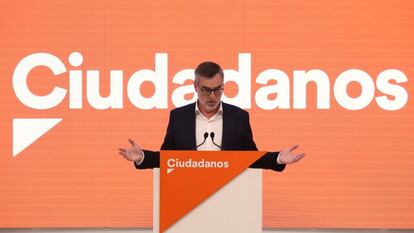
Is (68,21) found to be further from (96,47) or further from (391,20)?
(391,20)

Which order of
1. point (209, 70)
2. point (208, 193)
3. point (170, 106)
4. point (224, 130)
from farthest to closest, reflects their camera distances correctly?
point (170, 106) → point (224, 130) → point (209, 70) → point (208, 193)

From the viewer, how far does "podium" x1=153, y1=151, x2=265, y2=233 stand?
7.36 feet

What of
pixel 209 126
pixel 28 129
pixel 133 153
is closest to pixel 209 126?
pixel 209 126

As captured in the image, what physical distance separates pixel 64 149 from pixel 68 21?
1.06 metres

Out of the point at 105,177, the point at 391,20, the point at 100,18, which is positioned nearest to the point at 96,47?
the point at 100,18

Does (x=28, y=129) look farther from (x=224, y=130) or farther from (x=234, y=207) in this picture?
(x=234, y=207)

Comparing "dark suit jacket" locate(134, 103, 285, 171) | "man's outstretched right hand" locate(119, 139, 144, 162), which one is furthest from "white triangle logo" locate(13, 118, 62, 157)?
"man's outstretched right hand" locate(119, 139, 144, 162)

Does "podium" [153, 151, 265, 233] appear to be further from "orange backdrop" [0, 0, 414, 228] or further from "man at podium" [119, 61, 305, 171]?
"orange backdrop" [0, 0, 414, 228]

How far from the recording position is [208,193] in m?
2.25

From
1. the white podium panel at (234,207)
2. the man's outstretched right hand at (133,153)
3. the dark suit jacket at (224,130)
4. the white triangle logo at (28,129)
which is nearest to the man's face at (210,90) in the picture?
the dark suit jacket at (224,130)

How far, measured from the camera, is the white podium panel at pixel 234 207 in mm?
2254

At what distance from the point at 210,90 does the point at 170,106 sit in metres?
2.35

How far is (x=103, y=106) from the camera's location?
5.03 meters

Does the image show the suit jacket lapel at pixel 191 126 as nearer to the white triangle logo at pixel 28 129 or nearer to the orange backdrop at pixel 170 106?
the orange backdrop at pixel 170 106
